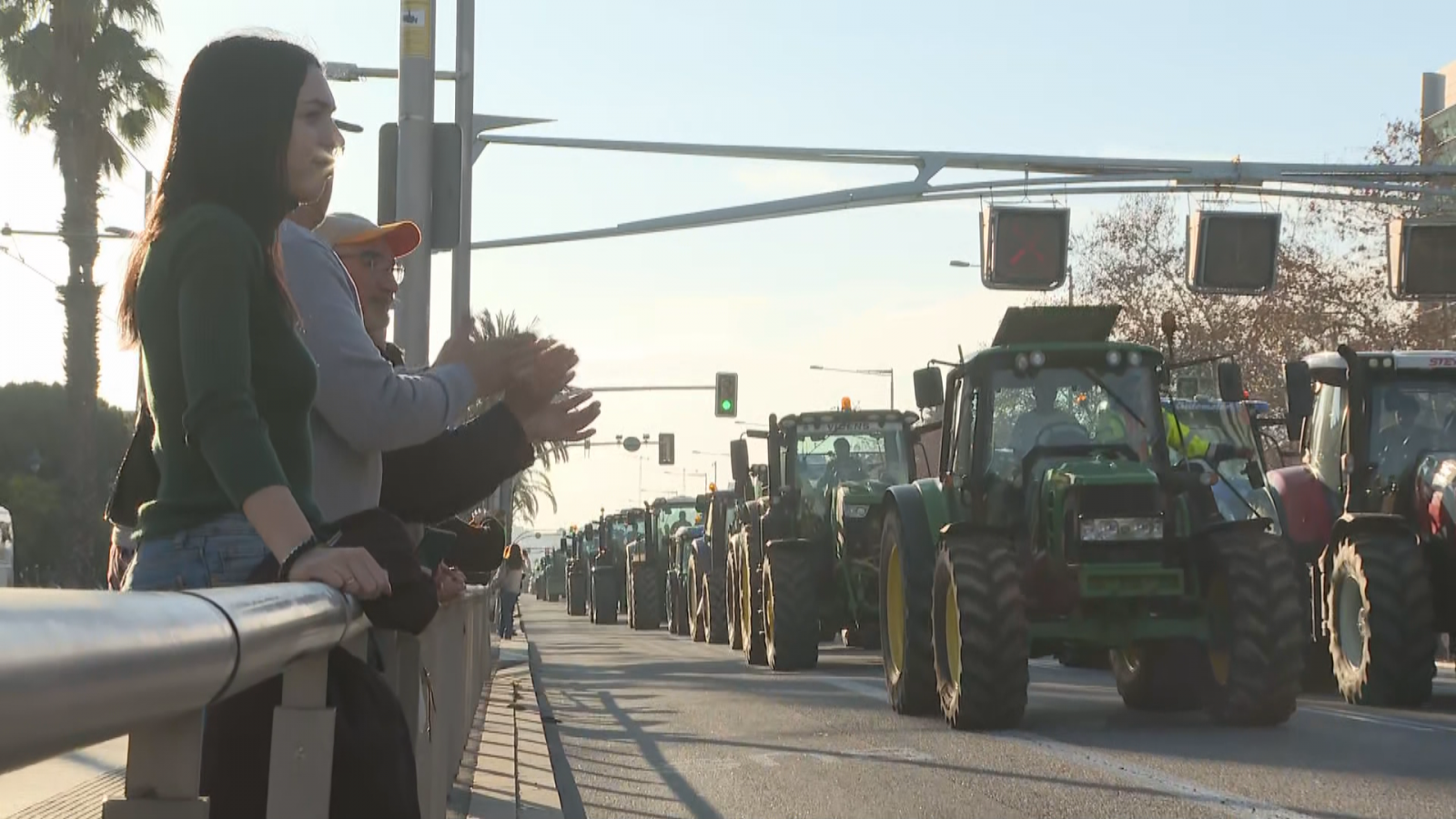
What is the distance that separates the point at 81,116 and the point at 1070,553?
88.8 ft

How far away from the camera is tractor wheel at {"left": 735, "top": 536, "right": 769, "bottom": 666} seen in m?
21.4

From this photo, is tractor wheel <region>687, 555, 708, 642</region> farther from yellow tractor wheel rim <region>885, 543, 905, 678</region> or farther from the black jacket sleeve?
the black jacket sleeve

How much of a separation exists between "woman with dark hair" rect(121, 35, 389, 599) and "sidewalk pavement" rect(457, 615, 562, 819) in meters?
4.67

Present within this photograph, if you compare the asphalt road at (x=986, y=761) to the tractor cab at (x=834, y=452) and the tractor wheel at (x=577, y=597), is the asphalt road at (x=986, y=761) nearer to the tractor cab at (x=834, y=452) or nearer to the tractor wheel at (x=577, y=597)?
the tractor cab at (x=834, y=452)

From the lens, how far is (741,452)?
22109 millimetres

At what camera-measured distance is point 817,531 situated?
2162 cm


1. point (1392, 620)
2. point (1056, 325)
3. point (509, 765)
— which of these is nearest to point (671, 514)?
point (1056, 325)

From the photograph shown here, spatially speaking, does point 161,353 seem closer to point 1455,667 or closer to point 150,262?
point 150,262

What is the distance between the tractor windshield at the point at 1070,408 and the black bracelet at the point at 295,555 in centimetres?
1050

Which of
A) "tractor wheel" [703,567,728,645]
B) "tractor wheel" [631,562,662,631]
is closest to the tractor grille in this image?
"tractor wheel" [703,567,728,645]

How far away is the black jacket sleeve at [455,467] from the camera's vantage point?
429 cm

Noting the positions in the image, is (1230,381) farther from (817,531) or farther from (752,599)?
(752,599)

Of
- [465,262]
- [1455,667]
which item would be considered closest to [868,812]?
[1455,667]

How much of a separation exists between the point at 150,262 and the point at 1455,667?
18.8 meters
